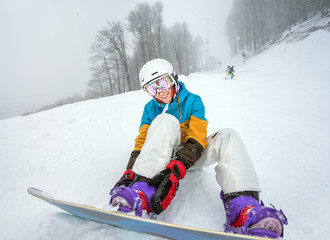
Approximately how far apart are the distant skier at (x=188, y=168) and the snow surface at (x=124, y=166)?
0.28m

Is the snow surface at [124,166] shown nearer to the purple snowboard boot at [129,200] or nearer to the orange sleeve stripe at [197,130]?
the purple snowboard boot at [129,200]

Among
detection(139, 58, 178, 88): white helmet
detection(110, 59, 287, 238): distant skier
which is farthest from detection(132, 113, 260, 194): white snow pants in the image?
detection(139, 58, 178, 88): white helmet

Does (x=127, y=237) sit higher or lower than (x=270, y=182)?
higher

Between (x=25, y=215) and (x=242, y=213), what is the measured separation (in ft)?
7.24

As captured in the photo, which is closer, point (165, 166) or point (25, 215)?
point (165, 166)

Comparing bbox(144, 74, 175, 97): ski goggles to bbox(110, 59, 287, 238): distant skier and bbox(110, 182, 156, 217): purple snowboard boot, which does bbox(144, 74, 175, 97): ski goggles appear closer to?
bbox(110, 59, 287, 238): distant skier

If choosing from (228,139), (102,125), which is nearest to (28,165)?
(102,125)

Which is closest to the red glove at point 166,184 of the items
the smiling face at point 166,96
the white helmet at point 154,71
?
the smiling face at point 166,96

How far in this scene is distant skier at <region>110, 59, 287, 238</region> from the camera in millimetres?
1067

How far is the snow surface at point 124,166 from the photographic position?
140 cm

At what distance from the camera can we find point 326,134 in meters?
2.99

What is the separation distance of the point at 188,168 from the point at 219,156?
33 centimetres

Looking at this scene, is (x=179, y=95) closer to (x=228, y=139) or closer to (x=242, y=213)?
(x=228, y=139)

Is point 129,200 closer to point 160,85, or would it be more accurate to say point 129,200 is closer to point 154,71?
point 160,85
